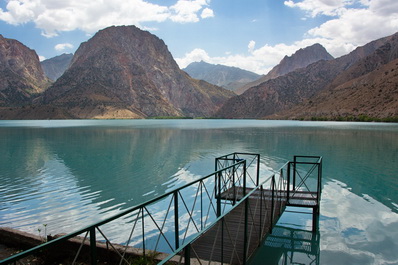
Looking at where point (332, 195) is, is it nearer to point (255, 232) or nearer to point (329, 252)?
point (329, 252)

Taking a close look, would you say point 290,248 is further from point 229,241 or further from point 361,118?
point 361,118

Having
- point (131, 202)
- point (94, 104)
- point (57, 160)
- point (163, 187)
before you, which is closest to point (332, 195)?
point (163, 187)

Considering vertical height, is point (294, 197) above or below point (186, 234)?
above

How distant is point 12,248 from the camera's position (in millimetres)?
8133

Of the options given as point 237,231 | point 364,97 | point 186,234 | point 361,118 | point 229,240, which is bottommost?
point 186,234

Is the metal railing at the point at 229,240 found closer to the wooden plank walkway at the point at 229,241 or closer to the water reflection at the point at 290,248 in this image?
the wooden plank walkway at the point at 229,241

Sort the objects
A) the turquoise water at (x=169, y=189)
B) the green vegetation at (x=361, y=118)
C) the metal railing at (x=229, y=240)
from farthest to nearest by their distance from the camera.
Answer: the green vegetation at (x=361, y=118) → the turquoise water at (x=169, y=189) → the metal railing at (x=229, y=240)

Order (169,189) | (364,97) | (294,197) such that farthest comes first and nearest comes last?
(364,97), (169,189), (294,197)

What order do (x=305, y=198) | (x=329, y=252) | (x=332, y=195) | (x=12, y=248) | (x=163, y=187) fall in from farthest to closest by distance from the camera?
(x=163, y=187), (x=332, y=195), (x=305, y=198), (x=329, y=252), (x=12, y=248)

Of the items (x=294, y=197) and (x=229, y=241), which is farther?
(x=294, y=197)

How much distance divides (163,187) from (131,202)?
3500 mm

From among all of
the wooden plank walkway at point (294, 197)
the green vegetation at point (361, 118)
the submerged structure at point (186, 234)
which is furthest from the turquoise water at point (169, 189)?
the green vegetation at point (361, 118)

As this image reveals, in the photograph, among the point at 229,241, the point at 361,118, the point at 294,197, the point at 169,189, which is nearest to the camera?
the point at 229,241

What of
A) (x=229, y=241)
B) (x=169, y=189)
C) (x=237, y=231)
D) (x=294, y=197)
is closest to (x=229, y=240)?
(x=229, y=241)
